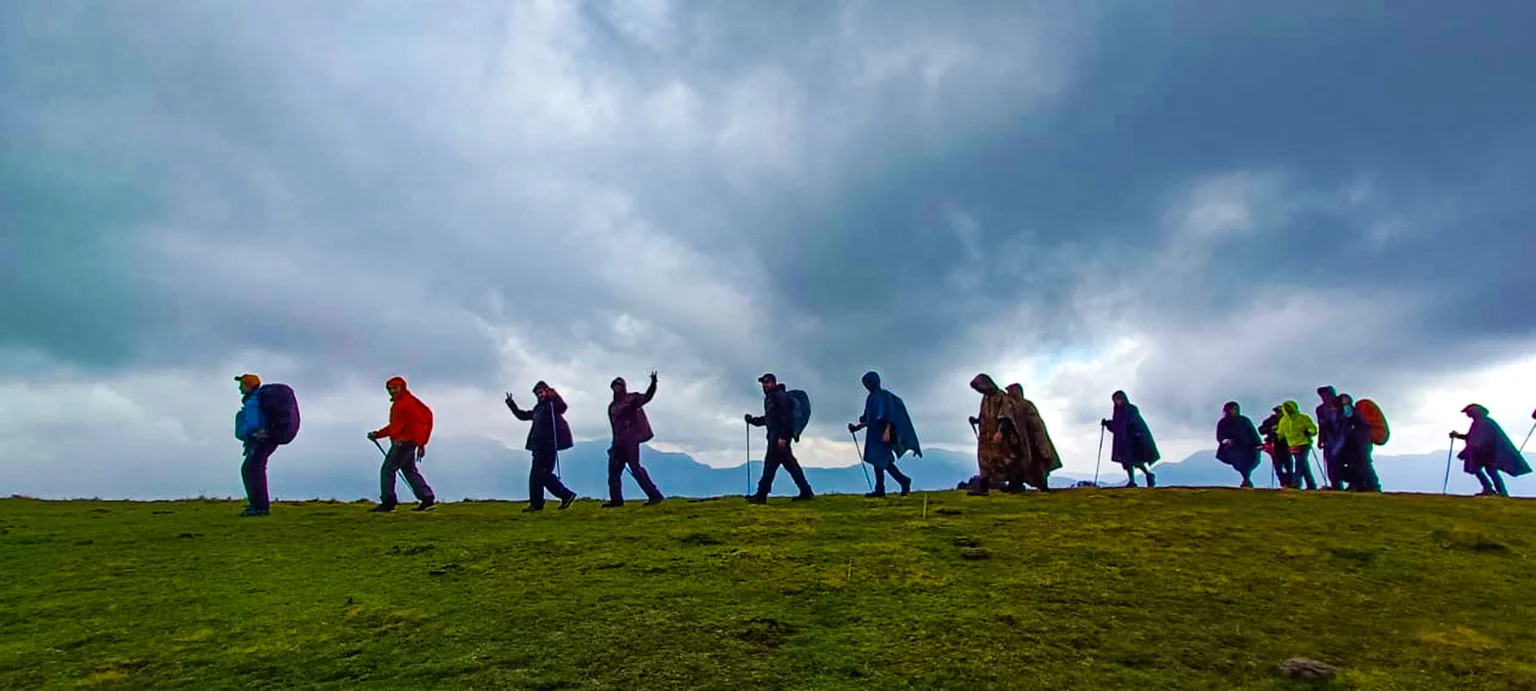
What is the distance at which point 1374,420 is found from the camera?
74.3 feet

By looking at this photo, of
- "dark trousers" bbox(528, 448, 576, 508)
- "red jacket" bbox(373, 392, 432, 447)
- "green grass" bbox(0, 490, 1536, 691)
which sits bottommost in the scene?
"green grass" bbox(0, 490, 1536, 691)

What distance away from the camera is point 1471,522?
14125 millimetres

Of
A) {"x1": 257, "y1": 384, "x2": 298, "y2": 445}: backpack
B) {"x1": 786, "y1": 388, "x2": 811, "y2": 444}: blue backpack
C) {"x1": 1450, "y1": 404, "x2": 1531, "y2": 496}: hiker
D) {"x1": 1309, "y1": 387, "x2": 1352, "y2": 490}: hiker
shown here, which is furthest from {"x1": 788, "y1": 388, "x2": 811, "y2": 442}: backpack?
{"x1": 1450, "y1": 404, "x2": 1531, "y2": 496}: hiker

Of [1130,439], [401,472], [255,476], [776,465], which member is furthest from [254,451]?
[1130,439]

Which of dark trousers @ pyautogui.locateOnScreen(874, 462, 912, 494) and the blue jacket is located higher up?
the blue jacket

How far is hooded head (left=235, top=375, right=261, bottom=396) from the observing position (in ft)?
56.9

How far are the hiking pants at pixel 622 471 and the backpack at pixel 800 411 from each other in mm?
3010

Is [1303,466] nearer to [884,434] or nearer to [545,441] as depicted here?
[884,434]

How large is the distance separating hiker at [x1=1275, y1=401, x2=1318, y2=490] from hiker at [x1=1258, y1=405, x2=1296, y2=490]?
38 cm

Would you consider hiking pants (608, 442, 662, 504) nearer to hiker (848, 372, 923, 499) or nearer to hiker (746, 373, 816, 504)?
hiker (746, 373, 816, 504)

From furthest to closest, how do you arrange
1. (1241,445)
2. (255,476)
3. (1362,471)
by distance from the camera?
(1241,445) → (1362,471) → (255,476)

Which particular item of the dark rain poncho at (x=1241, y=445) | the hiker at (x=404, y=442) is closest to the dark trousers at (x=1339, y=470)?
the dark rain poncho at (x=1241, y=445)

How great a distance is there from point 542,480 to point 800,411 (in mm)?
5218

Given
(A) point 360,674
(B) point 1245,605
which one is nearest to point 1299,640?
(B) point 1245,605
